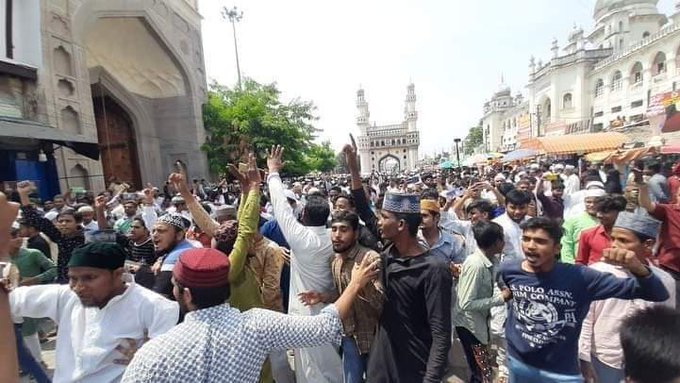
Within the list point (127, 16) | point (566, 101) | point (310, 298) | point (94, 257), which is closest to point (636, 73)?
point (566, 101)

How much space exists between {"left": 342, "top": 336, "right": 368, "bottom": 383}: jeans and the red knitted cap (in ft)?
4.31

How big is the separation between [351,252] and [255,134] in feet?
54.0

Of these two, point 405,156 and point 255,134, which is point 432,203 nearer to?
point 255,134

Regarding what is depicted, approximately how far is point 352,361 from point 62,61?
13005mm

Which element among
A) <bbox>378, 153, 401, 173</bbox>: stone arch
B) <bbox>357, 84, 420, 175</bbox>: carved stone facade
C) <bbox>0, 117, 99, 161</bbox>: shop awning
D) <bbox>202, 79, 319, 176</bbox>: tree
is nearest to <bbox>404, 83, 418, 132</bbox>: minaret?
<bbox>357, 84, 420, 175</bbox>: carved stone facade

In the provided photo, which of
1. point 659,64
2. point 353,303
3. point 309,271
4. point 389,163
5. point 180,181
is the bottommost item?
point 353,303

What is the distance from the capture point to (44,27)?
1055 centimetres

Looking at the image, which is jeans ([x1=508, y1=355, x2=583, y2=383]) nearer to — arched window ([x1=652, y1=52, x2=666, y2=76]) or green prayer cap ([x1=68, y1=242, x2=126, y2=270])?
green prayer cap ([x1=68, y1=242, x2=126, y2=270])

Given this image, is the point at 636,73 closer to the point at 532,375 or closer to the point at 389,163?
the point at 532,375

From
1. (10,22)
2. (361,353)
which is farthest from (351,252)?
(10,22)

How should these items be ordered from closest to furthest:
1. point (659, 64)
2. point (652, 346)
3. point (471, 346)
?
point (652, 346) < point (471, 346) < point (659, 64)

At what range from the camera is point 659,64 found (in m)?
27.6

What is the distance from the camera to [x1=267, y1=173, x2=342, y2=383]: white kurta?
2531 millimetres

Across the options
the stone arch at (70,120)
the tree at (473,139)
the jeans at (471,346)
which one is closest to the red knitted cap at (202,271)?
the jeans at (471,346)
